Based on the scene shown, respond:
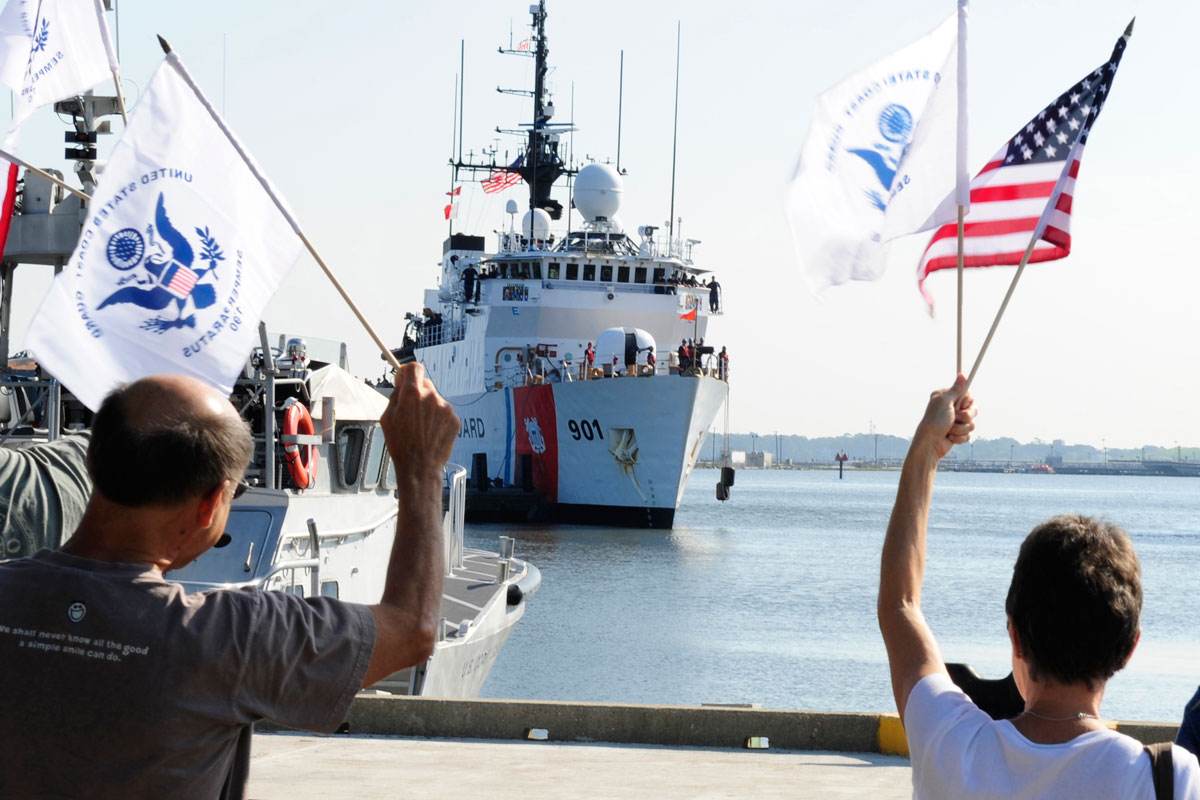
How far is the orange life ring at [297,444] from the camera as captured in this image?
35.8 ft

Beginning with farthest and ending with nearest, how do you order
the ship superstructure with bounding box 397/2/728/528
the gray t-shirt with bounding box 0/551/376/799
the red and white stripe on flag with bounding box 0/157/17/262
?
the ship superstructure with bounding box 397/2/728/528
the red and white stripe on flag with bounding box 0/157/17/262
the gray t-shirt with bounding box 0/551/376/799

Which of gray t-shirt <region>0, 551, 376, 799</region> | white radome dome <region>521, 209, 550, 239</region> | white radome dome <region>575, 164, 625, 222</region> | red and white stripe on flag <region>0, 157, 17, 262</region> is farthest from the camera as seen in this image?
white radome dome <region>521, 209, 550, 239</region>

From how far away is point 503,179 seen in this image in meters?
55.6

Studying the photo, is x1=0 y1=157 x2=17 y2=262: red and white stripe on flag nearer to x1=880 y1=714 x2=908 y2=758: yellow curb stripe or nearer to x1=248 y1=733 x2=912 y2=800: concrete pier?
x1=248 y1=733 x2=912 y2=800: concrete pier

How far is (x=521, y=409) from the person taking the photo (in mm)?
46750

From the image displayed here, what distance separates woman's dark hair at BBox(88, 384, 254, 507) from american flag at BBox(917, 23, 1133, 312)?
3786 millimetres

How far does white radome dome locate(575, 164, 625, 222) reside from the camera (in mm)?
49656

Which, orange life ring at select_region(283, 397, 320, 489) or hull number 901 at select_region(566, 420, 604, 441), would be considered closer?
orange life ring at select_region(283, 397, 320, 489)

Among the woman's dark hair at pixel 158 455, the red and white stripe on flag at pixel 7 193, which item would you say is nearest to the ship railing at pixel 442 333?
the red and white stripe on flag at pixel 7 193

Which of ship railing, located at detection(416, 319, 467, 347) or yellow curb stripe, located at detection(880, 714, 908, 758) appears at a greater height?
ship railing, located at detection(416, 319, 467, 347)

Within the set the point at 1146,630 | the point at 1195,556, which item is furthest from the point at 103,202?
the point at 1195,556

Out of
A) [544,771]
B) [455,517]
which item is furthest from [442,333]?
[544,771]

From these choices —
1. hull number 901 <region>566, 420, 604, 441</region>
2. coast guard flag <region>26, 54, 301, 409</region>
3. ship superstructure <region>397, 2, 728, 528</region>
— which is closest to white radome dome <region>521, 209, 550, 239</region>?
ship superstructure <region>397, 2, 728, 528</region>

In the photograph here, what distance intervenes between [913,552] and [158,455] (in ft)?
4.20
